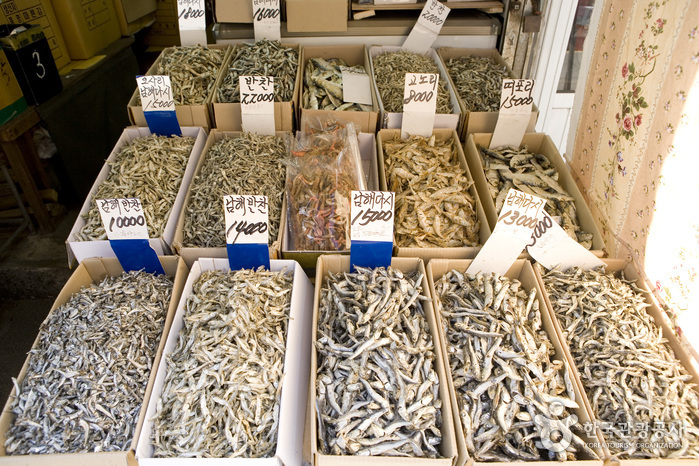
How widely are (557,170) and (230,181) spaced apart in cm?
199

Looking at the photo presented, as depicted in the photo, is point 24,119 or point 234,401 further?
point 24,119

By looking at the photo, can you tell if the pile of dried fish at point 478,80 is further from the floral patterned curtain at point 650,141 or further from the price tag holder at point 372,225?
the price tag holder at point 372,225

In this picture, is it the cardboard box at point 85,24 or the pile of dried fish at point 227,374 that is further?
the cardboard box at point 85,24

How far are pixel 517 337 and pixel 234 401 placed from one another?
1.15m

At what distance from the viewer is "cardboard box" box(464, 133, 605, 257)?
2305mm

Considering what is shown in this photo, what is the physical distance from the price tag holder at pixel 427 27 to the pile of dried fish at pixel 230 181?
4.94 feet

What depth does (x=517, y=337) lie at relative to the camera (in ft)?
5.86

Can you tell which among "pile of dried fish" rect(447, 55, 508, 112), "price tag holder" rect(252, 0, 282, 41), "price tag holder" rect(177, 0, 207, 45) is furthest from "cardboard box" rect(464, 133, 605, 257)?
"price tag holder" rect(177, 0, 207, 45)

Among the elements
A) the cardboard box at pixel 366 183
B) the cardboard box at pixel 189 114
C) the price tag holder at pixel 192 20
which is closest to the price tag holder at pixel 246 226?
the cardboard box at pixel 366 183

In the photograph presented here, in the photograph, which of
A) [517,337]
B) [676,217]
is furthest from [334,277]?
[676,217]

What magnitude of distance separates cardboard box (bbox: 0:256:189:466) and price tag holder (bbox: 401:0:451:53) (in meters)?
2.61

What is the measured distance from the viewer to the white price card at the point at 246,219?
1926 mm

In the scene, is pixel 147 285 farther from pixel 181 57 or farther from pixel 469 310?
pixel 181 57

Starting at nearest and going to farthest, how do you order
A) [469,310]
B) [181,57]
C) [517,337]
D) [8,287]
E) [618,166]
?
[517,337] → [469,310] → [618,166] → [181,57] → [8,287]
